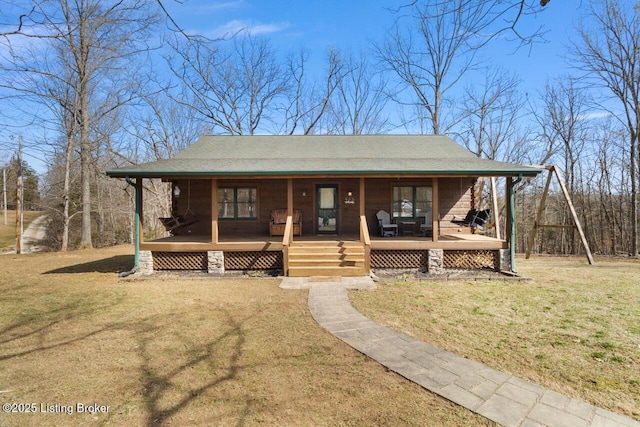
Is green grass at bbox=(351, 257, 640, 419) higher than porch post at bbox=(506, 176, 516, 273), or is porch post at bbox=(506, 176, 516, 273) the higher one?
porch post at bbox=(506, 176, 516, 273)

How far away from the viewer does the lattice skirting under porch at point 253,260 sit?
8898 mm

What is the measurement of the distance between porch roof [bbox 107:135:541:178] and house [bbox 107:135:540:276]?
0.04 meters

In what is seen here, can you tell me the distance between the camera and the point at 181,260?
29.5 feet

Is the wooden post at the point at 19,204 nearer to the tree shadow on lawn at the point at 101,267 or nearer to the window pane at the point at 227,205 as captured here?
the tree shadow on lawn at the point at 101,267

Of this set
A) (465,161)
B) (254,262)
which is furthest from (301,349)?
(465,161)

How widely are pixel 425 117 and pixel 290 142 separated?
12.9 m

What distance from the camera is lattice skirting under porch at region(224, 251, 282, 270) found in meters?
8.90

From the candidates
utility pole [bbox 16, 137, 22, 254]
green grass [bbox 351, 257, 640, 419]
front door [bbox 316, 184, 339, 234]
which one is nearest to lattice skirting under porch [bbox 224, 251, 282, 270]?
front door [bbox 316, 184, 339, 234]

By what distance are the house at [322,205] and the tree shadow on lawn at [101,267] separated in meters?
1.70

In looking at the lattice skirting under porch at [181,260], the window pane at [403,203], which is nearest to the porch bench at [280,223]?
the lattice skirting under porch at [181,260]

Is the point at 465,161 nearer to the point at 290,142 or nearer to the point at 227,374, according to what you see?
the point at 290,142

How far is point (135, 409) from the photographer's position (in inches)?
105

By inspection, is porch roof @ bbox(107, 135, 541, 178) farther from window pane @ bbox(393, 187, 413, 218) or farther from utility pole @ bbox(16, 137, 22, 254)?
utility pole @ bbox(16, 137, 22, 254)

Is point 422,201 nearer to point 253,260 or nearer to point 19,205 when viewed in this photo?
point 253,260
